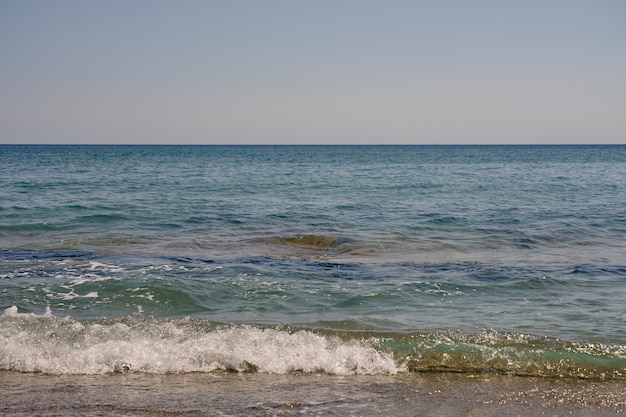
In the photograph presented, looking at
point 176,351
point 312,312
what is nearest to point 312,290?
point 312,312

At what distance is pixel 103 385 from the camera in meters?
6.66

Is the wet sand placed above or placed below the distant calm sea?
below

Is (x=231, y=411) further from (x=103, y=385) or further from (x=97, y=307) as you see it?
(x=97, y=307)

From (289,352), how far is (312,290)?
3.36 meters

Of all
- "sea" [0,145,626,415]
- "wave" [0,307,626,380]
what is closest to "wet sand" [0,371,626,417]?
"sea" [0,145,626,415]

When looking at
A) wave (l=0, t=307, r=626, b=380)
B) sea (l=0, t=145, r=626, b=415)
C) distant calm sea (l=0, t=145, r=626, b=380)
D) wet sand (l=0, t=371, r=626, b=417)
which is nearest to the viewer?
wet sand (l=0, t=371, r=626, b=417)

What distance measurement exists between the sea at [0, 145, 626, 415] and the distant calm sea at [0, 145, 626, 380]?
0.04 m

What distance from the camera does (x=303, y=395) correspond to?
6.34 metres

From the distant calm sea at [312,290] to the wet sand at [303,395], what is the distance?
0.31 meters

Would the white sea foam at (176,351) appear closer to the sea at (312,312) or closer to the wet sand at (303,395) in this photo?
the sea at (312,312)

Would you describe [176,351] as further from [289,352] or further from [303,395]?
[303,395]

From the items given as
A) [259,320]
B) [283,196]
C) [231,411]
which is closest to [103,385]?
[231,411]

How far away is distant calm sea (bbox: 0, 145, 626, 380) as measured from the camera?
749cm

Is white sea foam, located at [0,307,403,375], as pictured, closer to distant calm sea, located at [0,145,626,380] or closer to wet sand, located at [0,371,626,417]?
distant calm sea, located at [0,145,626,380]
